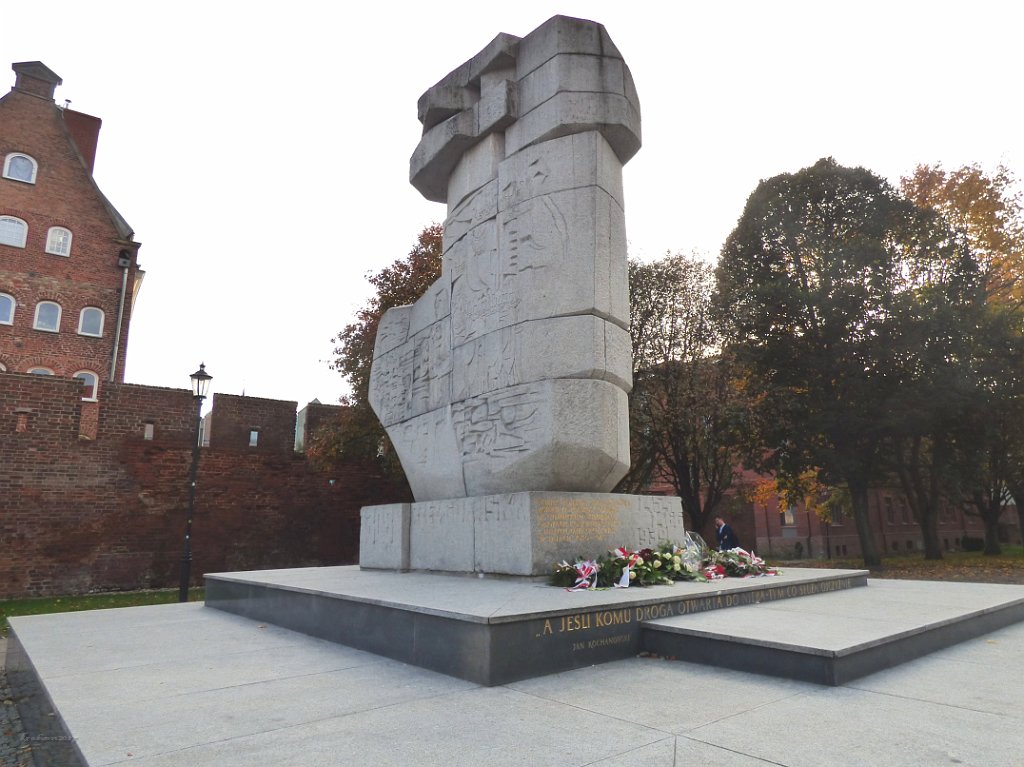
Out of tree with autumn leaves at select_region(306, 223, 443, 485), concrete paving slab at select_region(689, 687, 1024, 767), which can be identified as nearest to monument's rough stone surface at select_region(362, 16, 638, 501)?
concrete paving slab at select_region(689, 687, 1024, 767)

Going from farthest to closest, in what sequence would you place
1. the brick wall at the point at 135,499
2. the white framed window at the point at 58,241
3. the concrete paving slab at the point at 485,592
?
the white framed window at the point at 58,241 < the brick wall at the point at 135,499 < the concrete paving slab at the point at 485,592

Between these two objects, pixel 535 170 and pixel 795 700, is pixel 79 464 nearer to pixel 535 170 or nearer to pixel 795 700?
pixel 535 170

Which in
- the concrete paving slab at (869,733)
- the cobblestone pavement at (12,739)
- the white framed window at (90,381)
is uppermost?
the white framed window at (90,381)

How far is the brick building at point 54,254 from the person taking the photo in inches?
977

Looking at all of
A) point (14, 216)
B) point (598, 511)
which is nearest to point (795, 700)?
point (598, 511)

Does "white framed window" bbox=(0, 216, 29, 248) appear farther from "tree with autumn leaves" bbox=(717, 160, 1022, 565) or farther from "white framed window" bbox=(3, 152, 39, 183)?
"tree with autumn leaves" bbox=(717, 160, 1022, 565)

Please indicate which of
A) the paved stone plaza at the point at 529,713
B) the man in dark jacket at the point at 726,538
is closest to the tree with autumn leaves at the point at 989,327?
the man in dark jacket at the point at 726,538

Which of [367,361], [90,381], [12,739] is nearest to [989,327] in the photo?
[367,361]

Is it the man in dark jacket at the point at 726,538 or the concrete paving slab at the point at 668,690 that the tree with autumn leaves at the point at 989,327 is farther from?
the concrete paving slab at the point at 668,690

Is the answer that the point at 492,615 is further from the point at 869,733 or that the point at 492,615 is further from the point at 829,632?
the point at 829,632

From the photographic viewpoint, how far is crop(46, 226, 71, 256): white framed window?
25.7 meters

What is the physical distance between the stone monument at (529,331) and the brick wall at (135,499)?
10762mm

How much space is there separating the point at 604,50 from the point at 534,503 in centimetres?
512

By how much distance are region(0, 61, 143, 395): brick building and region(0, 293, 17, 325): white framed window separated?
0.11 feet
